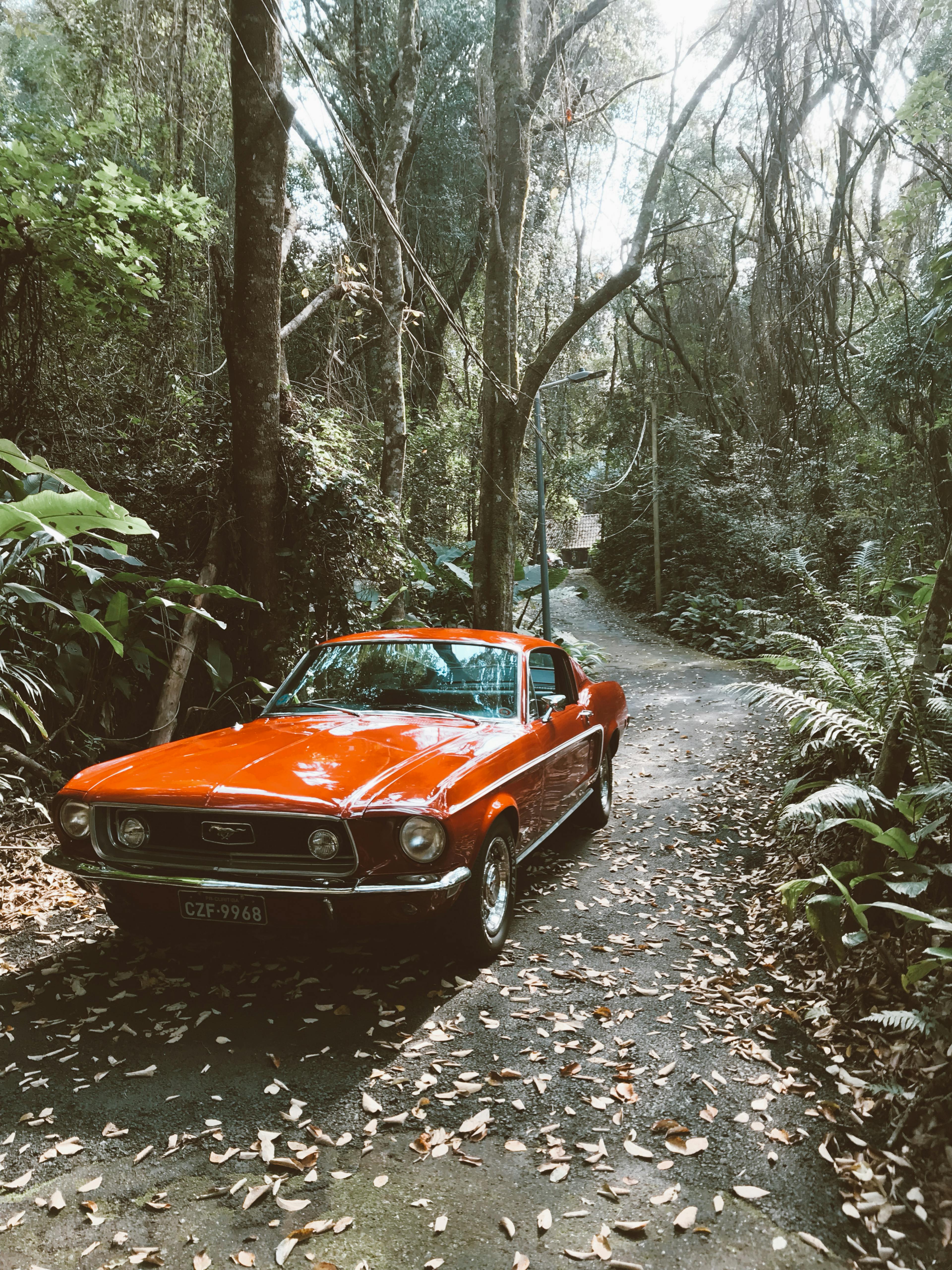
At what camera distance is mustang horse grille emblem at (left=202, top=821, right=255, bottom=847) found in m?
3.86

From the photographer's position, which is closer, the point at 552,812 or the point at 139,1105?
the point at 139,1105

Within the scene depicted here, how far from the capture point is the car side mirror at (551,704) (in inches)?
213

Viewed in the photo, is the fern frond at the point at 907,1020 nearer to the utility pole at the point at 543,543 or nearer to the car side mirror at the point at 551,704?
the car side mirror at the point at 551,704

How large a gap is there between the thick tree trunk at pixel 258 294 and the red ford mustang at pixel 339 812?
282 cm

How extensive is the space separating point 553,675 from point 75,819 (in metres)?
3.37

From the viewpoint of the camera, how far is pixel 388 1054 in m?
3.62

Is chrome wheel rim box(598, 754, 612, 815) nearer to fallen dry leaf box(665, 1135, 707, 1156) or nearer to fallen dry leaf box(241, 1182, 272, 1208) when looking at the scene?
fallen dry leaf box(665, 1135, 707, 1156)

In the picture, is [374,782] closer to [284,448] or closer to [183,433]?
[284,448]

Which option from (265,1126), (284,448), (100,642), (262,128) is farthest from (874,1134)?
(262,128)

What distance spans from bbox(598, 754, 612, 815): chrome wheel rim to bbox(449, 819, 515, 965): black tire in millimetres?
2219

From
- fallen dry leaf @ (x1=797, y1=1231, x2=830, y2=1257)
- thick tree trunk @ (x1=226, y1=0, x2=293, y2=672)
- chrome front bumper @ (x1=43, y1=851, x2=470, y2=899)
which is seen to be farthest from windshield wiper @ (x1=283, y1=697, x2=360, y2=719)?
fallen dry leaf @ (x1=797, y1=1231, x2=830, y2=1257)

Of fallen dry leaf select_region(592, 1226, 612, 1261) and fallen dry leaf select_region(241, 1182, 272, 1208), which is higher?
fallen dry leaf select_region(592, 1226, 612, 1261)

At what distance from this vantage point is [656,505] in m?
22.4

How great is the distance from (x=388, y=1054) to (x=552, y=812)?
2221 mm
